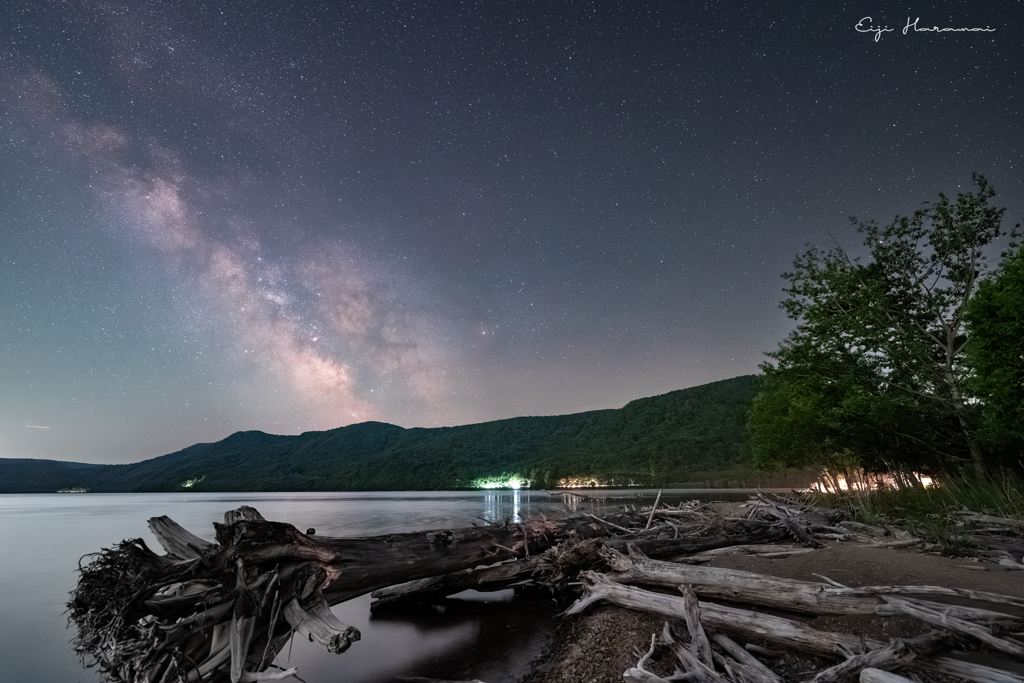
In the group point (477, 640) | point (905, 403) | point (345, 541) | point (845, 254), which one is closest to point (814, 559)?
point (477, 640)

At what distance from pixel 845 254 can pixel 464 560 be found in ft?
91.2

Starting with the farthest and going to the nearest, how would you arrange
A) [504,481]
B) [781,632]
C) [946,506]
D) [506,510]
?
1. [504,481]
2. [506,510]
3. [946,506]
4. [781,632]

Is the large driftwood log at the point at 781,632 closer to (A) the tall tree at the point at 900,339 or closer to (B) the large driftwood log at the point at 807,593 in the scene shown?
(B) the large driftwood log at the point at 807,593

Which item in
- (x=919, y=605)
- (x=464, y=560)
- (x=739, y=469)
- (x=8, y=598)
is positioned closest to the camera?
(x=919, y=605)

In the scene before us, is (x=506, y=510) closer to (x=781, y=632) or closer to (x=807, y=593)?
(x=807, y=593)

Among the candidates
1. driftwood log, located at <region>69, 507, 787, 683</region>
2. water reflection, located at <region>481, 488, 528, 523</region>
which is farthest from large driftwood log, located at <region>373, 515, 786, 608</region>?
driftwood log, located at <region>69, 507, 787, 683</region>

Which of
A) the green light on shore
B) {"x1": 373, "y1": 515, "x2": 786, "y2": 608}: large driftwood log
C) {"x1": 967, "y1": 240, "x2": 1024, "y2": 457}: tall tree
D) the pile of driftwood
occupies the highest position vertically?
{"x1": 967, "y1": 240, "x2": 1024, "y2": 457}: tall tree

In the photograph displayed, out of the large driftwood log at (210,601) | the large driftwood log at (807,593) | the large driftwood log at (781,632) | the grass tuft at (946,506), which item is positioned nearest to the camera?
the large driftwood log at (781,632)

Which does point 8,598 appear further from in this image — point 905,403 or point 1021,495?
point 905,403

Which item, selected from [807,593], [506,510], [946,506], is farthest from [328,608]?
[506,510]

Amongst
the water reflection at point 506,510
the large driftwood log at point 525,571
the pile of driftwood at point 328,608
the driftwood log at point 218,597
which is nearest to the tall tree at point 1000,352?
the pile of driftwood at point 328,608

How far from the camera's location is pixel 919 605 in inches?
253

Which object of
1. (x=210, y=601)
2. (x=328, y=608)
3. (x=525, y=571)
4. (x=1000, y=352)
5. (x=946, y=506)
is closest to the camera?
(x=210, y=601)

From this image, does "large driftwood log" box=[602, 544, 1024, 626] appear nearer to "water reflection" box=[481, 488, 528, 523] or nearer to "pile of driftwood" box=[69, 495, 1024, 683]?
"pile of driftwood" box=[69, 495, 1024, 683]
